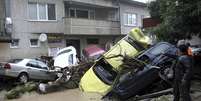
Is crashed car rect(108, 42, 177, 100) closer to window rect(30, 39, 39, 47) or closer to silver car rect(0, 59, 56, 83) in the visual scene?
silver car rect(0, 59, 56, 83)

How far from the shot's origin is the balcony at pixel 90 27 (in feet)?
99.8

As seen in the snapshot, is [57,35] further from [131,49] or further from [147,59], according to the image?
[147,59]

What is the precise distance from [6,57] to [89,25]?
9.35m

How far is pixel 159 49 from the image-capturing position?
14.7 m

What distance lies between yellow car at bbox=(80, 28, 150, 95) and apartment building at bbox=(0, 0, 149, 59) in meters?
11.2

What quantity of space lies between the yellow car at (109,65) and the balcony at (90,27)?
14.4 meters

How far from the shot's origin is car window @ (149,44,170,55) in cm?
1446

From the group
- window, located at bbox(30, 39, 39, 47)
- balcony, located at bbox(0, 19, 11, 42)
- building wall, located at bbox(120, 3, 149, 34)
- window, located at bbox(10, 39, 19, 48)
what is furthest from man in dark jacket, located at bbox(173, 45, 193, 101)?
building wall, located at bbox(120, 3, 149, 34)

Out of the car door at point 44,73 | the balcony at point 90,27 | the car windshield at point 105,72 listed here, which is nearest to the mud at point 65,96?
the car windshield at point 105,72

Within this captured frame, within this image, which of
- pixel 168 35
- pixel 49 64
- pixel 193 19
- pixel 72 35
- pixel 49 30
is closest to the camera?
pixel 193 19

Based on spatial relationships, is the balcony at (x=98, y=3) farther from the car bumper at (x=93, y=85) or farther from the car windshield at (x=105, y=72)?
the car bumper at (x=93, y=85)

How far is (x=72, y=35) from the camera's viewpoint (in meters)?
31.8

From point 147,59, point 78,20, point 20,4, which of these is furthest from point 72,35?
point 147,59

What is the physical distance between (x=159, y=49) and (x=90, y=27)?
18107mm
